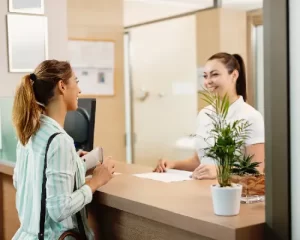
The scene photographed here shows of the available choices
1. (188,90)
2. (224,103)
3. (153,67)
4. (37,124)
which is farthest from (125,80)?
(224,103)

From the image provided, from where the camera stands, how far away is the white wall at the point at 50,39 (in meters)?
2.93

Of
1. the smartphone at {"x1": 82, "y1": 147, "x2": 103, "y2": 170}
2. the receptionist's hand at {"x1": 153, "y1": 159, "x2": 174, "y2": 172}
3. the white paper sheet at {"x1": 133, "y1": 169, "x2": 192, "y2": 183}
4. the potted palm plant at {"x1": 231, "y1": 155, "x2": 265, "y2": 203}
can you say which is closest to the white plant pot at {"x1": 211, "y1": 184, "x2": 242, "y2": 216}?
the potted palm plant at {"x1": 231, "y1": 155, "x2": 265, "y2": 203}

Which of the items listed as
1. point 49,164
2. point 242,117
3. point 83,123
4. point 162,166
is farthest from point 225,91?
point 49,164

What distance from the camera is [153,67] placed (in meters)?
5.11

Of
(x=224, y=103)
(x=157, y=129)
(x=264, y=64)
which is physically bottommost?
(x=157, y=129)

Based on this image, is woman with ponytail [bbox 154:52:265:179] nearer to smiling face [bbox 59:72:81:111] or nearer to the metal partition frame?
smiling face [bbox 59:72:81:111]

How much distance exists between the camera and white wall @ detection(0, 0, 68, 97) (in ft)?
9.62

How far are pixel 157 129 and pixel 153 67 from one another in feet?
2.08

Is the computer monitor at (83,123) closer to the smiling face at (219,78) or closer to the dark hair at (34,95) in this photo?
the dark hair at (34,95)

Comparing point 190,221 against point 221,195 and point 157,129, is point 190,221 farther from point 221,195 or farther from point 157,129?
point 157,129

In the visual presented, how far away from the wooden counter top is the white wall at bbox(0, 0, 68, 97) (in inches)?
45.3

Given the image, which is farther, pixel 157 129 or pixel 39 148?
pixel 157 129

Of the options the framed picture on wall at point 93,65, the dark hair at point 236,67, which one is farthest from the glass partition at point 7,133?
the framed picture on wall at point 93,65

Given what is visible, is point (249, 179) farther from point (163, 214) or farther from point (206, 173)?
point (206, 173)
